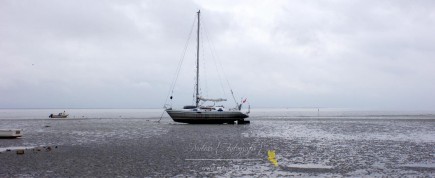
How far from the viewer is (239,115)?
68438 millimetres

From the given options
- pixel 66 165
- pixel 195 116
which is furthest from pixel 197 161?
pixel 195 116

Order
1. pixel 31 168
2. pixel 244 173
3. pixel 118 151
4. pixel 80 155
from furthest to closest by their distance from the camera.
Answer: pixel 118 151
pixel 80 155
pixel 31 168
pixel 244 173

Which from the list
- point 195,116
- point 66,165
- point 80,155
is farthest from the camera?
point 195,116

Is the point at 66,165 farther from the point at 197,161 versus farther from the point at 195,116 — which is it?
the point at 195,116

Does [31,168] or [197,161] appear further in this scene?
[197,161]

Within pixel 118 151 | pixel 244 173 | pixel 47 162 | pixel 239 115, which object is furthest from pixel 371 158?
pixel 239 115

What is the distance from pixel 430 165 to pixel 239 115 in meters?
48.7

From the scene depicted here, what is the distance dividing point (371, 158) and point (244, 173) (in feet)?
30.0

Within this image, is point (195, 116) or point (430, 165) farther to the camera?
point (195, 116)

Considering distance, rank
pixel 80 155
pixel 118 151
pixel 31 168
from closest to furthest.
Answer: pixel 31 168
pixel 80 155
pixel 118 151

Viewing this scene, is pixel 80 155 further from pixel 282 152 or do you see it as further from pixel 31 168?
pixel 282 152

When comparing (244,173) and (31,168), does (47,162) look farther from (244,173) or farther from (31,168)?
(244,173)

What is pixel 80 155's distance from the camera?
25.3m

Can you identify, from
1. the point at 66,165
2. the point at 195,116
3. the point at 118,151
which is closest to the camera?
the point at 66,165
